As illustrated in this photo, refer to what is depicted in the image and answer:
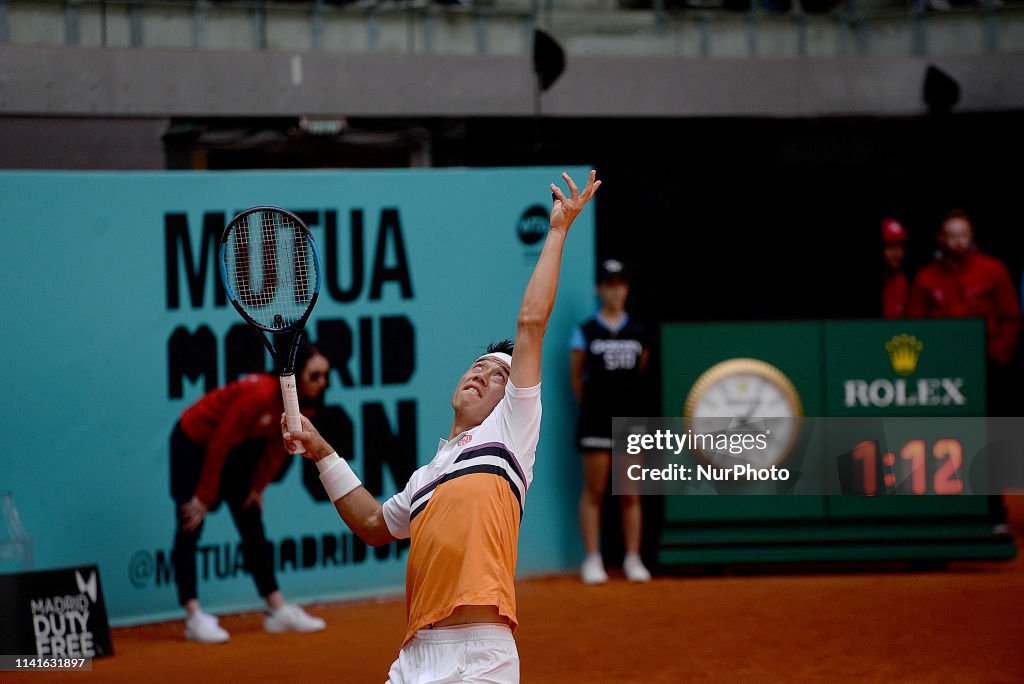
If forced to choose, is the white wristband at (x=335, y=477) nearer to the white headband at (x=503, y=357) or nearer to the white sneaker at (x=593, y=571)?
the white headband at (x=503, y=357)

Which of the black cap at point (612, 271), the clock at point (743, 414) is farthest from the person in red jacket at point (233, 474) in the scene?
the clock at point (743, 414)

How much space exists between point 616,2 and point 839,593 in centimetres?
866

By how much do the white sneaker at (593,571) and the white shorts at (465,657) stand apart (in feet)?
17.3

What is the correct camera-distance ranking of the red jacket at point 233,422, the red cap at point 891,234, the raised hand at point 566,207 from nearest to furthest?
the raised hand at point 566,207 → the red jacket at point 233,422 → the red cap at point 891,234

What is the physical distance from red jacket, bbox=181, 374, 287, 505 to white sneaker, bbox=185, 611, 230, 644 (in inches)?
24.9

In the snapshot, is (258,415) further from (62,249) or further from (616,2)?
(616,2)

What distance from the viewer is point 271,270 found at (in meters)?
6.27

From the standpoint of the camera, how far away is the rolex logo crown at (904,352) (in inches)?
352

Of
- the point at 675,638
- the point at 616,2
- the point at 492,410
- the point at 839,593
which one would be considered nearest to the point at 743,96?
the point at 616,2

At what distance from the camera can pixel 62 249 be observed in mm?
7430

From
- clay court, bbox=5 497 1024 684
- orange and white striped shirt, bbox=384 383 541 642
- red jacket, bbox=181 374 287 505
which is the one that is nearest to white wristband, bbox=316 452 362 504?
orange and white striped shirt, bbox=384 383 541 642

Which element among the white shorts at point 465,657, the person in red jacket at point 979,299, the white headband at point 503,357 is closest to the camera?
the white shorts at point 465,657

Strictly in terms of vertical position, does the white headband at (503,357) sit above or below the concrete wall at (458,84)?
below

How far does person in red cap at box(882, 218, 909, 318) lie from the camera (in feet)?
32.7
